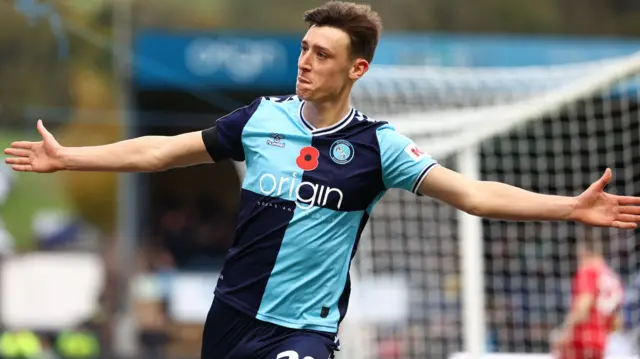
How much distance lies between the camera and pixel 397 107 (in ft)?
36.2

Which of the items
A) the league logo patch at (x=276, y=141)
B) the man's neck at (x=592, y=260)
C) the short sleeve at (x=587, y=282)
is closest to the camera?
the league logo patch at (x=276, y=141)

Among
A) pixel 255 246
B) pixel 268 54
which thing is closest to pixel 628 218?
pixel 255 246

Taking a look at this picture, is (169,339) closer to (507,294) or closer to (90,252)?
(90,252)

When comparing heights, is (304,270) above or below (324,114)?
below

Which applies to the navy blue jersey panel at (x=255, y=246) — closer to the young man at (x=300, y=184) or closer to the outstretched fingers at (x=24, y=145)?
the young man at (x=300, y=184)

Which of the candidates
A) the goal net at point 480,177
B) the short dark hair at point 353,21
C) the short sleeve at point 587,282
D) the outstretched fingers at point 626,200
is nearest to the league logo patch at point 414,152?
the short dark hair at point 353,21

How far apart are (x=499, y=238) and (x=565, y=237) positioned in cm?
247

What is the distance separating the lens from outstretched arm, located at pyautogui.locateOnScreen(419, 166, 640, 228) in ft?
16.7

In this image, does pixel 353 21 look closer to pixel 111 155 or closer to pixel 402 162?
pixel 402 162

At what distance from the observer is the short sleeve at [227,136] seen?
5.43 metres

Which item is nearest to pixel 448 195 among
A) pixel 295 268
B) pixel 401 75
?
pixel 295 268

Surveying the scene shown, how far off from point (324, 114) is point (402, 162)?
0.39 m

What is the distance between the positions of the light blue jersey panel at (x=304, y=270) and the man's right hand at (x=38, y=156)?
0.99 m

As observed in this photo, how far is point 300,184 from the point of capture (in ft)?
17.5
